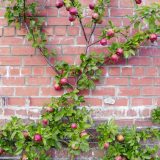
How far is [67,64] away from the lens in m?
2.43

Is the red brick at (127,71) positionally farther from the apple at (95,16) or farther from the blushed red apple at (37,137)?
the blushed red apple at (37,137)

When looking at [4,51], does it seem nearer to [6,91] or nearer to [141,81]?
[6,91]

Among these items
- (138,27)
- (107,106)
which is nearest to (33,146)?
(107,106)

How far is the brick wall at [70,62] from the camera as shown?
2461mm

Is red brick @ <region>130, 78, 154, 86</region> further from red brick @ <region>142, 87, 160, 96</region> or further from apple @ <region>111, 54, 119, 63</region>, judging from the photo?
A: apple @ <region>111, 54, 119, 63</region>

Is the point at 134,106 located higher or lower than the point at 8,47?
lower

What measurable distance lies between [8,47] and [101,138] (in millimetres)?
963

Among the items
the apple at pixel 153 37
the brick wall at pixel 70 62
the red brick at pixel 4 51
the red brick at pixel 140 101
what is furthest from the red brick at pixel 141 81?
the red brick at pixel 4 51

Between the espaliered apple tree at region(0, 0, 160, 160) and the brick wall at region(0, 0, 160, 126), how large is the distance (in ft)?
0.20

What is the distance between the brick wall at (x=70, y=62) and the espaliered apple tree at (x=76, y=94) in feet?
0.20

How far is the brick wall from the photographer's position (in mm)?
2461

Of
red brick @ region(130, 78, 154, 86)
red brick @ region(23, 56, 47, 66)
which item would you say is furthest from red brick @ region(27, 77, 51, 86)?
red brick @ region(130, 78, 154, 86)

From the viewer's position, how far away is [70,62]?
249cm

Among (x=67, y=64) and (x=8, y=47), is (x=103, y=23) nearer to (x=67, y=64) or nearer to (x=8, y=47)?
(x=67, y=64)
